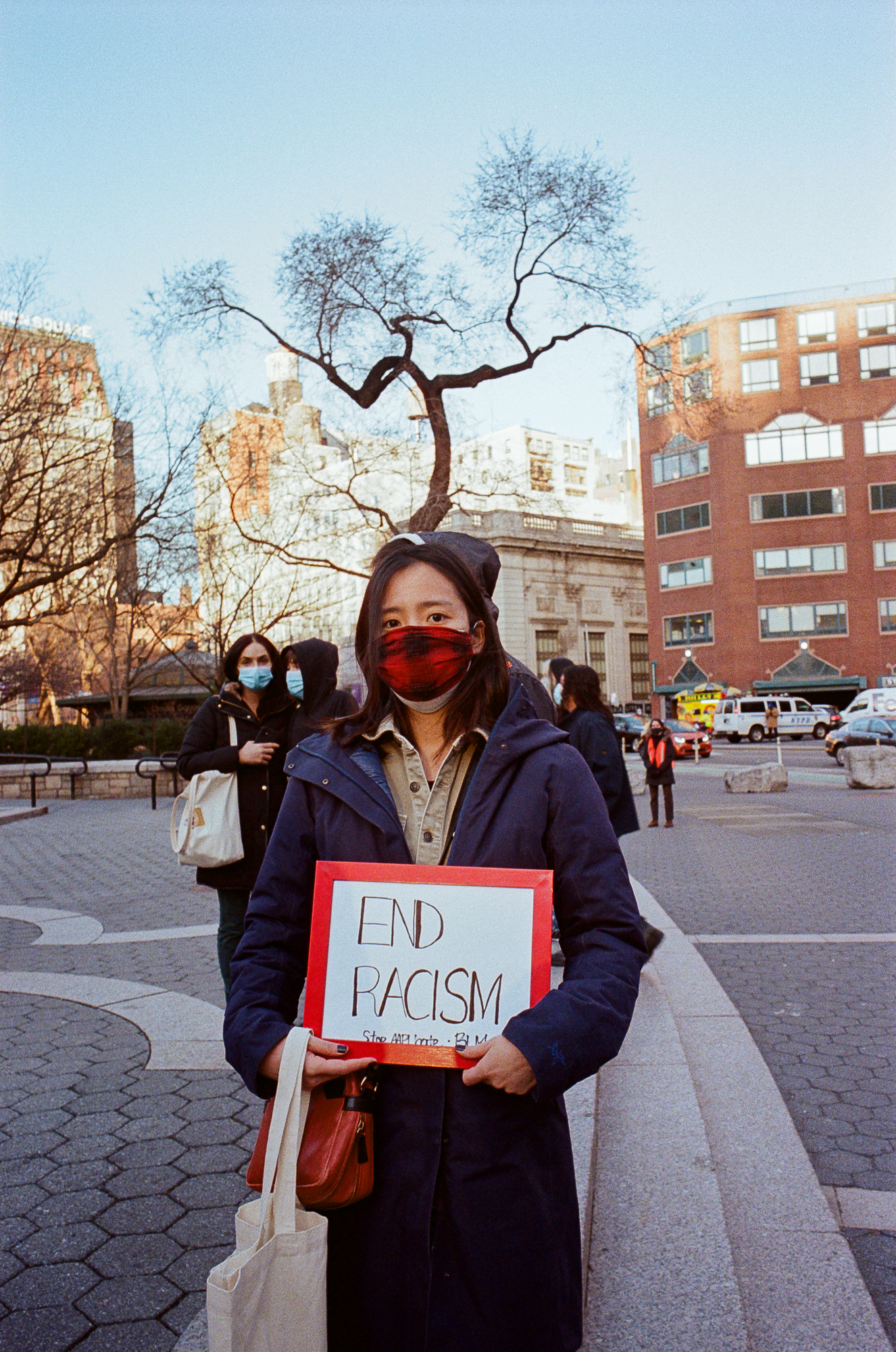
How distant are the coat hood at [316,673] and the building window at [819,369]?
58.0m

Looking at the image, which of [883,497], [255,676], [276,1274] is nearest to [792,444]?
[883,497]

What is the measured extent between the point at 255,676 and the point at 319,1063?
11.1 feet

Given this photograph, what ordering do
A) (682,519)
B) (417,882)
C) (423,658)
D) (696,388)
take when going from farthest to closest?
(682,519) → (696,388) → (423,658) → (417,882)

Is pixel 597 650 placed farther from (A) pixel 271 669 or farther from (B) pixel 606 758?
(A) pixel 271 669

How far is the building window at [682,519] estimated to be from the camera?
59219mm

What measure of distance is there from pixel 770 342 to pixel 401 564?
61.4 metres

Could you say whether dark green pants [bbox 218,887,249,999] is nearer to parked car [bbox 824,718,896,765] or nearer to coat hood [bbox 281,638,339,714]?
coat hood [bbox 281,638,339,714]

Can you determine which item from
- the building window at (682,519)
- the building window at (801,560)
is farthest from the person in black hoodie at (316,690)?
the building window at (682,519)

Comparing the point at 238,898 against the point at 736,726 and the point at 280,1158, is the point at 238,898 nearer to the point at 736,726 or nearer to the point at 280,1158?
the point at 280,1158

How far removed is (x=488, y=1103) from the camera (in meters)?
1.83

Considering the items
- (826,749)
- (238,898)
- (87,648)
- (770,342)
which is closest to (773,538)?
(770,342)

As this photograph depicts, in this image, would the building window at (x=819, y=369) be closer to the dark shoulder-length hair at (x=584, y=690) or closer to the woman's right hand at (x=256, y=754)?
the dark shoulder-length hair at (x=584, y=690)

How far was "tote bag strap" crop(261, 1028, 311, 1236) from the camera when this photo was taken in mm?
1639

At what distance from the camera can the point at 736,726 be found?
48.4m
